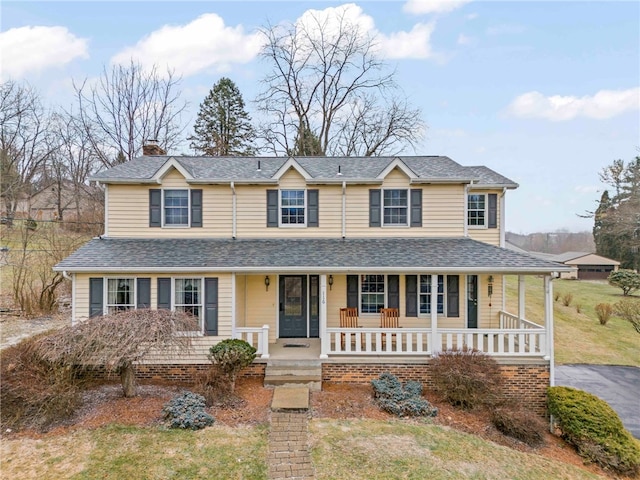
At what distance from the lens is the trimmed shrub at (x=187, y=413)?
710 cm

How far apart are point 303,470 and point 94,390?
653 centimetres

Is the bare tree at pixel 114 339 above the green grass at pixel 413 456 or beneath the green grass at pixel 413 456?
above

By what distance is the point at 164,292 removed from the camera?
998 cm

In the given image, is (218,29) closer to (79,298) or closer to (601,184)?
(79,298)

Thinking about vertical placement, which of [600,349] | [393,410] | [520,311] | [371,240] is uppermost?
[371,240]

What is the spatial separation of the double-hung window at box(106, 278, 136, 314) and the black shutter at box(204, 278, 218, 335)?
2160 millimetres

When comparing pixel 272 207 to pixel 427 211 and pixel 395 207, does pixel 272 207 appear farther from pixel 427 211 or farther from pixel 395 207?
pixel 427 211

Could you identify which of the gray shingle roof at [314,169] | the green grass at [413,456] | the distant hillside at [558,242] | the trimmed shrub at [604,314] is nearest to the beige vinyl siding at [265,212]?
the gray shingle roof at [314,169]

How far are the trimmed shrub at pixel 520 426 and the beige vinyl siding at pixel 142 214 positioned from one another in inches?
380

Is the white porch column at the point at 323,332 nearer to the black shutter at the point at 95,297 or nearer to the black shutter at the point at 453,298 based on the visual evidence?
the black shutter at the point at 453,298

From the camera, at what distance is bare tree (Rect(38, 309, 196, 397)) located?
281 inches

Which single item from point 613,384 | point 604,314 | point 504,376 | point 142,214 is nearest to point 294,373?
point 504,376

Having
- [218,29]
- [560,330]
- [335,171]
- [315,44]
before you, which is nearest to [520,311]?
[335,171]

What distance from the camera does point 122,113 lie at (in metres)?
23.3
